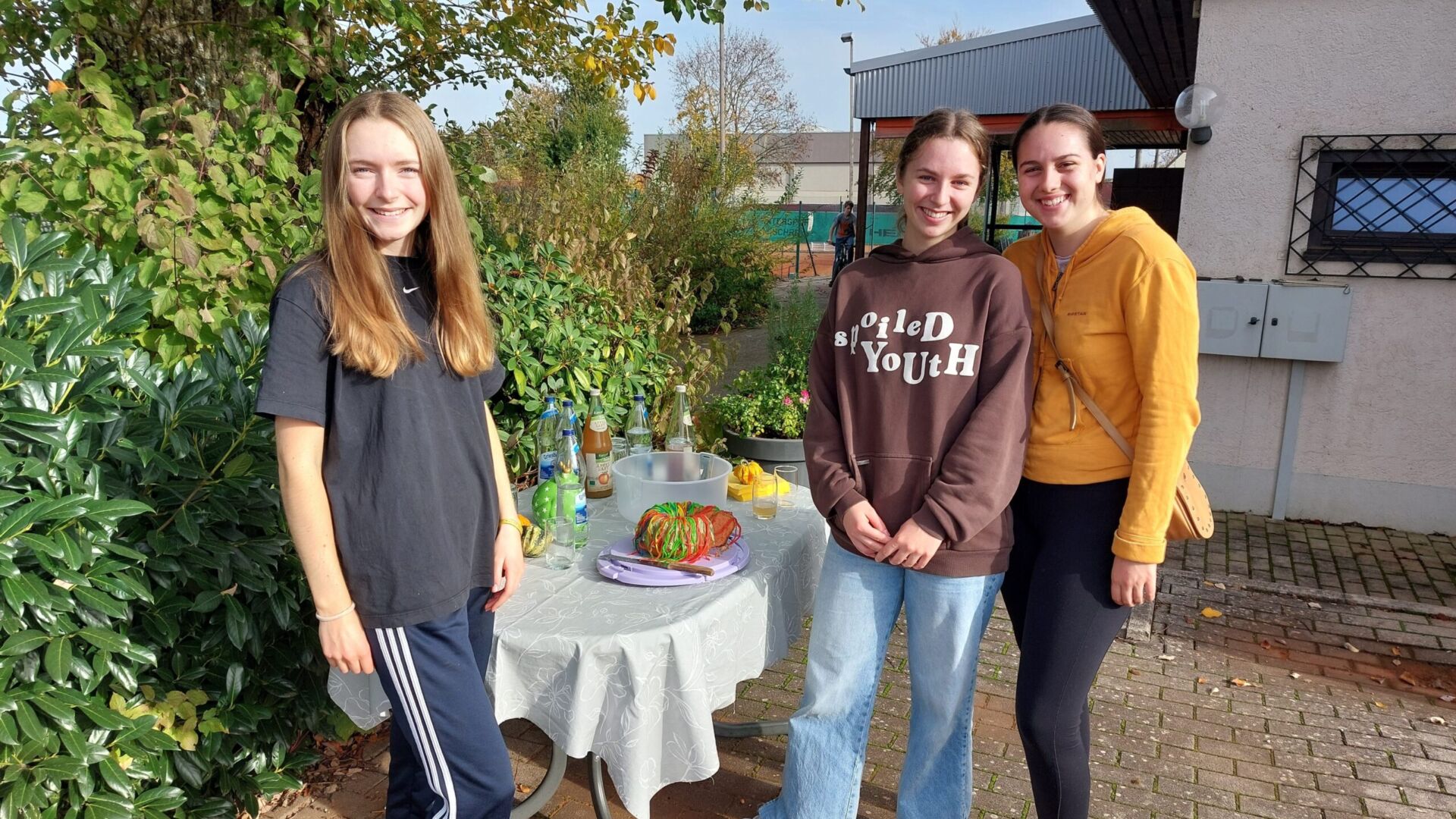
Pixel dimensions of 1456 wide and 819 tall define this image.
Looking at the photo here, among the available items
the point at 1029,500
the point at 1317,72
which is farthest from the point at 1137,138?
the point at 1029,500

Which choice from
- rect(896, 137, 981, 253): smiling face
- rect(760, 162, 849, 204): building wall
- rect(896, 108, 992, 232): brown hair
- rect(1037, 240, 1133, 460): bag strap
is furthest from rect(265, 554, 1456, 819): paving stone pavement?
rect(760, 162, 849, 204): building wall

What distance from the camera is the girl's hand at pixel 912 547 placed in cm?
192

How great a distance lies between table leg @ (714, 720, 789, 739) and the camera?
3080 millimetres

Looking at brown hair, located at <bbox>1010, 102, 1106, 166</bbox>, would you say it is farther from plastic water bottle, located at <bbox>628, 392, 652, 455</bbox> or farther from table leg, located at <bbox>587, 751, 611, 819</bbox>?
table leg, located at <bbox>587, 751, 611, 819</bbox>

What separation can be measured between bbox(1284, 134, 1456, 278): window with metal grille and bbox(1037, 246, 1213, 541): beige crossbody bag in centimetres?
406

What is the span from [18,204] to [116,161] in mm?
276

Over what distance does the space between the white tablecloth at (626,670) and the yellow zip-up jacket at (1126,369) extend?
82 cm

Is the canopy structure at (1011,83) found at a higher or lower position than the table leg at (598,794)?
higher

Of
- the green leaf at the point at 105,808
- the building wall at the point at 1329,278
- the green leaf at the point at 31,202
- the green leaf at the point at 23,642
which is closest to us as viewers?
the green leaf at the point at 23,642

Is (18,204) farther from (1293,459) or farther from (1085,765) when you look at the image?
(1293,459)

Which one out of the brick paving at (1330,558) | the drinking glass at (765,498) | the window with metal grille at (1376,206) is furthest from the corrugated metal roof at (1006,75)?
the drinking glass at (765,498)

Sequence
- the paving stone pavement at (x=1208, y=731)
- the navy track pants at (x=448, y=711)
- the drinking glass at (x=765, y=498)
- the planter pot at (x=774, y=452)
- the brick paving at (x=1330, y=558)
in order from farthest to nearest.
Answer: the brick paving at (x=1330, y=558) < the planter pot at (x=774, y=452) < the paving stone pavement at (x=1208, y=731) < the drinking glass at (x=765, y=498) < the navy track pants at (x=448, y=711)

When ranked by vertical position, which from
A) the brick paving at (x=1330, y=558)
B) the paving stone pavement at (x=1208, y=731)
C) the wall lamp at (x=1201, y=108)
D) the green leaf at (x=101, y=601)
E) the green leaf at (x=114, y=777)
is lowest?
the paving stone pavement at (x=1208, y=731)

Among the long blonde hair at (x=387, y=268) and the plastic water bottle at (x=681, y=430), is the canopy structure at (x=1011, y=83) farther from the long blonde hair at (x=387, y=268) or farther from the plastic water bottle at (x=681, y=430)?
the long blonde hair at (x=387, y=268)
